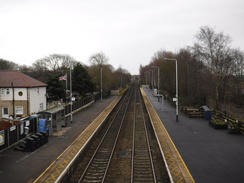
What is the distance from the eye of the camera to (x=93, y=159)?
521 inches

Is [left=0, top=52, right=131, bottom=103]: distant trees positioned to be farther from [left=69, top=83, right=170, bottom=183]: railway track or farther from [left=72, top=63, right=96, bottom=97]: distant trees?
[left=69, top=83, right=170, bottom=183]: railway track

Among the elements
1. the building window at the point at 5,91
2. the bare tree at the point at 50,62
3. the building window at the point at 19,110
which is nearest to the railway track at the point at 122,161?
the building window at the point at 19,110

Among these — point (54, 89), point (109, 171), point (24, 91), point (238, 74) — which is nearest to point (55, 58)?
point (54, 89)

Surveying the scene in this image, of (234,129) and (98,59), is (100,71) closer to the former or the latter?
(98,59)

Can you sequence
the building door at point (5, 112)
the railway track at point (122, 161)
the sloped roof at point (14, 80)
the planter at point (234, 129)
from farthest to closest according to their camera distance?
the sloped roof at point (14, 80) < the building door at point (5, 112) < the planter at point (234, 129) < the railway track at point (122, 161)

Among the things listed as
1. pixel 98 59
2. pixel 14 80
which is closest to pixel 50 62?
pixel 98 59

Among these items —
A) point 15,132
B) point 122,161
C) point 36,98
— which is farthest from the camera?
point 36,98

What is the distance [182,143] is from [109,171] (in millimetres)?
6537

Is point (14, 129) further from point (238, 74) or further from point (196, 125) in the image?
point (238, 74)

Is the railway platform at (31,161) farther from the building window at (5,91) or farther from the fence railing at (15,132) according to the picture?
the building window at (5,91)

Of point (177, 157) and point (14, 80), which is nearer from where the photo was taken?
point (177, 157)

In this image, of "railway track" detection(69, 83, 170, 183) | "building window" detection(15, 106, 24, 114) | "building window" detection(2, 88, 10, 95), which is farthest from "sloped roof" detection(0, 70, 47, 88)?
"railway track" detection(69, 83, 170, 183)

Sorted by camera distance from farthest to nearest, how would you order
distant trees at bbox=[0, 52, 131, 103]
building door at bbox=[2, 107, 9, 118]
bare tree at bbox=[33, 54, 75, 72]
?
bare tree at bbox=[33, 54, 75, 72] → distant trees at bbox=[0, 52, 131, 103] → building door at bbox=[2, 107, 9, 118]

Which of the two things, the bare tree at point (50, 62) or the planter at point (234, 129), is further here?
the bare tree at point (50, 62)
